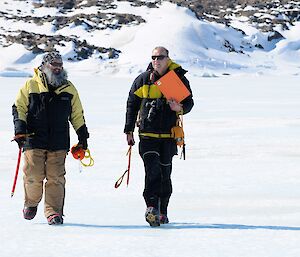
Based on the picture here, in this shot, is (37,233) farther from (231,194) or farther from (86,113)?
(86,113)

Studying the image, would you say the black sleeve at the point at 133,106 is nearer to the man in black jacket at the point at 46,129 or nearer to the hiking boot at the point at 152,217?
the man in black jacket at the point at 46,129

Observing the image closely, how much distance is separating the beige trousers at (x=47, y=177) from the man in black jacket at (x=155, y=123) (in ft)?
2.25

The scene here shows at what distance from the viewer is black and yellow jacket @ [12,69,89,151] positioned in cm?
608

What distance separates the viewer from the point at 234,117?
18.4 meters

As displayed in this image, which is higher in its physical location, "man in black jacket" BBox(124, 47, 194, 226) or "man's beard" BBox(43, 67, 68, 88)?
"man's beard" BBox(43, 67, 68, 88)

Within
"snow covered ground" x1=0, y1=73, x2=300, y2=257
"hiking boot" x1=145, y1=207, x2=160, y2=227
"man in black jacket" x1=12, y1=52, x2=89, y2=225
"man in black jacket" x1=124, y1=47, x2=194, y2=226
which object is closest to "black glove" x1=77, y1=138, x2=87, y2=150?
"man in black jacket" x1=12, y1=52, x2=89, y2=225

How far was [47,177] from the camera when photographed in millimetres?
6270

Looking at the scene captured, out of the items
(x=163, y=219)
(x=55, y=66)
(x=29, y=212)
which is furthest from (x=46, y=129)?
(x=163, y=219)

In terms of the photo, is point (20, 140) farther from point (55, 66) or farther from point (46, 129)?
point (55, 66)

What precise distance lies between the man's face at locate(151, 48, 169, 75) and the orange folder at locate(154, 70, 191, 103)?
0.30 feet

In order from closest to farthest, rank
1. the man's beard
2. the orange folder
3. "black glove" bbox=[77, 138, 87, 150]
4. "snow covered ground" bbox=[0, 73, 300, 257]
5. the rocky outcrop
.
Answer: "snow covered ground" bbox=[0, 73, 300, 257]
the orange folder
the man's beard
"black glove" bbox=[77, 138, 87, 150]
the rocky outcrop

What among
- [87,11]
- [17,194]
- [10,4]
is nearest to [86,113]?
[17,194]

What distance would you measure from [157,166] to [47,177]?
0.96 m

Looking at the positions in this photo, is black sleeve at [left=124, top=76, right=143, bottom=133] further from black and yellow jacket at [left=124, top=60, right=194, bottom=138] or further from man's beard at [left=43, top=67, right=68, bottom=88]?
man's beard at [left=43, top=67, right=68, bottom=88]
